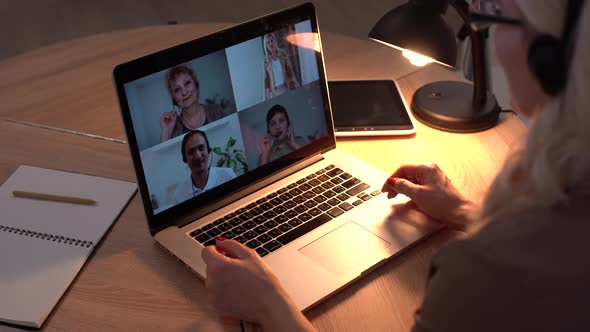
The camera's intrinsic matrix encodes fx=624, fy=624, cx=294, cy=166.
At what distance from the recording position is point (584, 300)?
23.5 inches

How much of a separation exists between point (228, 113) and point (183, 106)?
0.09 m

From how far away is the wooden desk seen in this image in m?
0.90

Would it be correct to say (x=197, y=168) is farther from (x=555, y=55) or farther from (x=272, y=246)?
(x=555, y=55)

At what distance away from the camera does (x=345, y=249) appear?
99cm

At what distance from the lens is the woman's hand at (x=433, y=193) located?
104cm

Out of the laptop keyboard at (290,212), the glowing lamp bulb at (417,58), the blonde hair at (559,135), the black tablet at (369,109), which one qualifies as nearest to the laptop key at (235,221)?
the laptop keyboard at (290,212)

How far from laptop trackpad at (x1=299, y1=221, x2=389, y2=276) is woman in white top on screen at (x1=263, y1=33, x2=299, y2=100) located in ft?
0.93

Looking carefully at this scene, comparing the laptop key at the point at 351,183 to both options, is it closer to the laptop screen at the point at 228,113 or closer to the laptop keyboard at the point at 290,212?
the laptop keyboard at the point at 290,212

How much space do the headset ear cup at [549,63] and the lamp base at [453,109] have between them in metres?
0.68

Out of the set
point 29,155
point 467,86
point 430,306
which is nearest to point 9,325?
point 29,155

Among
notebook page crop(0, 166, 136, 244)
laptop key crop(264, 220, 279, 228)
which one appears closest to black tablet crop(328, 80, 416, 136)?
laptop key crop(264, 220, 279, 228)

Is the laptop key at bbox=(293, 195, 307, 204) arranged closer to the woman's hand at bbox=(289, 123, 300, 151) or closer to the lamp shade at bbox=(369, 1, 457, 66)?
the woman's hand at bbox=(289, 123, 300, 151)

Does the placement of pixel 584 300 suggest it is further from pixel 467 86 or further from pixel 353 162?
pixel 467 86

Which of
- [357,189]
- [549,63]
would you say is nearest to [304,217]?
[357,189]
